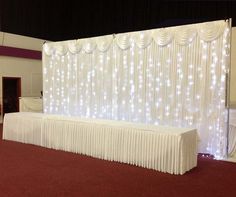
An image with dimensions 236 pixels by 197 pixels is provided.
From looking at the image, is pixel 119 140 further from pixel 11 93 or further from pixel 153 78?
pixel 11 93

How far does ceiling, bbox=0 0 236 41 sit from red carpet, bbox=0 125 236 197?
14.1 ft

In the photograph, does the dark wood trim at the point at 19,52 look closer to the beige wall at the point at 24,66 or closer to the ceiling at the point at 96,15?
the beige wall at the point at 24,66

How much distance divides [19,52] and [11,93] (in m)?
1.40

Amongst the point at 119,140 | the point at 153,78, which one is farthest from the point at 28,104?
the point at 119,140

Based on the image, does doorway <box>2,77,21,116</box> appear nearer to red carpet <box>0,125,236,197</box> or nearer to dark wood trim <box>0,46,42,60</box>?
dark wood trim <box>0,46,42,60</box>

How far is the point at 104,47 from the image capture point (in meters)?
5.27

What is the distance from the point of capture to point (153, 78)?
4.73 metres

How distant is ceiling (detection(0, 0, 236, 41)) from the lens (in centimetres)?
690

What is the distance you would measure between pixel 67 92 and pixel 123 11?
369 cm

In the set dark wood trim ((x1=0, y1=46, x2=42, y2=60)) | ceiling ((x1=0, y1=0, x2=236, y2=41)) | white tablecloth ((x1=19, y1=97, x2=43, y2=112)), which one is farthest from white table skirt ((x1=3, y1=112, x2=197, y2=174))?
ceiling ((x1=0, y1=0, x2=236, y2=41))

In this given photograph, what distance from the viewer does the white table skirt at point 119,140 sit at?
3.38m

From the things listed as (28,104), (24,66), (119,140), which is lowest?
(119,140)

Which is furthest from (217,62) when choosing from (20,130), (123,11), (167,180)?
(123,11)

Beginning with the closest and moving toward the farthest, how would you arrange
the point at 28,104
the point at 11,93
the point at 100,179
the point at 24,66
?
the point at 100,179, the point at 28,104, the point at 11,93, the point at 24,66
